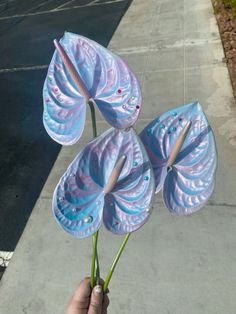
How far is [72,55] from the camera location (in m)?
1.47

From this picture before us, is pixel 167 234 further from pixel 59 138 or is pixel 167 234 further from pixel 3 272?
pixel 59 138

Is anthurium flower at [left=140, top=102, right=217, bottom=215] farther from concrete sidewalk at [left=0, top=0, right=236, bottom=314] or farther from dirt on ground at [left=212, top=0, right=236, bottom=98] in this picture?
dirt on ground at [left=212, top=0, right=236, bottom=98]

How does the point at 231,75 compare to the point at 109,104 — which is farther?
the point at 231,75

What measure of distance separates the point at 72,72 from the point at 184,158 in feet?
1.72

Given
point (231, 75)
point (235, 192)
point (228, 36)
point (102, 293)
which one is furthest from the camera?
point (228, 36)

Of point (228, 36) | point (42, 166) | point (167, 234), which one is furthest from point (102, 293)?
point (228, 36)

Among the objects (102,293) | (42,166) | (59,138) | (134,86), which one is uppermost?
(134,86)

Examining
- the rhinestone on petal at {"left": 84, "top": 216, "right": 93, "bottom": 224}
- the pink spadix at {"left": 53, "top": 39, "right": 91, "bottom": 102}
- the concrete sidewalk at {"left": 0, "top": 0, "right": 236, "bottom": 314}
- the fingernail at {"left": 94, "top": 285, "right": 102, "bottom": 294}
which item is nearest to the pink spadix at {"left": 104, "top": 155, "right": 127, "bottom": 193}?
the rhinestone on petal at {"left": 84, "top": 216, "right": 93, "bottom": 224}

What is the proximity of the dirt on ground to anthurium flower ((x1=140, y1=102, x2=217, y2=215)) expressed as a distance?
4243 millimetres

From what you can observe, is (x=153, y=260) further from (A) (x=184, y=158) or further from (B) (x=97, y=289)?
(A) (x=184, y=158)

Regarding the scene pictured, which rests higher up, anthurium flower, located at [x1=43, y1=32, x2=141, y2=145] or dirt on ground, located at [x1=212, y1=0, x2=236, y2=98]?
anthurium flower, located at [x1=43, y1=32, x2=141, y2=145]

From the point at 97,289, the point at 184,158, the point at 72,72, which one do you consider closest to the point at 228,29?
the point at 184,158

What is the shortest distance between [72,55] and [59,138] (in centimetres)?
33

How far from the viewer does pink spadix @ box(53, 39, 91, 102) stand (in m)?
1.33
